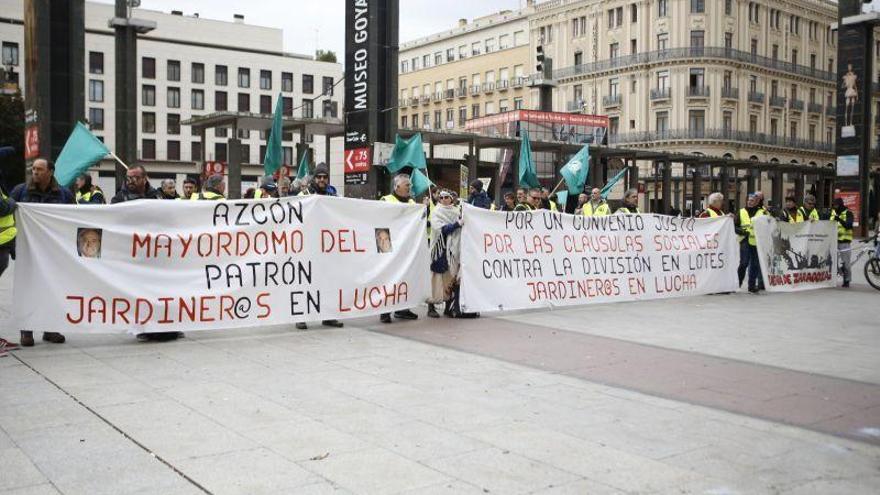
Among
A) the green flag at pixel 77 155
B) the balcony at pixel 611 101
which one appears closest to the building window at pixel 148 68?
the balcony at pixel 611 101

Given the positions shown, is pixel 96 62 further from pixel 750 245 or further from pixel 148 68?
pixel 750 245

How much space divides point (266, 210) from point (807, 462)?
20.5ft

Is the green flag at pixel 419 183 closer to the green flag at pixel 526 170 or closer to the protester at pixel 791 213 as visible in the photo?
the green flag at pixel 526 170

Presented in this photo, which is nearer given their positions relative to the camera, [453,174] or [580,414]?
[580,414]

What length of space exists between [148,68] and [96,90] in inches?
223

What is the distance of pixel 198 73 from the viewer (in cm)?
8581

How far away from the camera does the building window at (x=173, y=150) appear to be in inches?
3250

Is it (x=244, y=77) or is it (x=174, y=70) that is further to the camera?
(x=244, y=77)

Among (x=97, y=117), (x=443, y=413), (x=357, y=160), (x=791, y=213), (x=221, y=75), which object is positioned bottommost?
(x=443, y=413)

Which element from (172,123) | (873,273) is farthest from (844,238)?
(172,123)

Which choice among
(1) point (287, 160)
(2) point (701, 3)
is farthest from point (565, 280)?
(1) point (287, 160)

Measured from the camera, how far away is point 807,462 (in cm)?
470

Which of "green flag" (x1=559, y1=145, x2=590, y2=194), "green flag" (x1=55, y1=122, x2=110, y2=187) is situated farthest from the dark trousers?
"green flag" (x1=55, y1=122, x2=110, y2=187)

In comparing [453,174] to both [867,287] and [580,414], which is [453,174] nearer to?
[867,287]
